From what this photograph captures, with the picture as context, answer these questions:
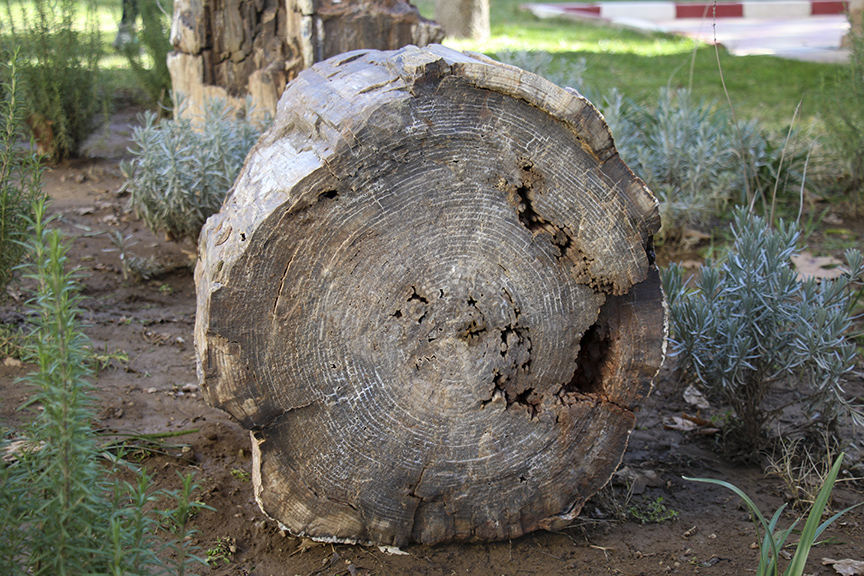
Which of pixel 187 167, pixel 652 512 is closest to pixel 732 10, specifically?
pixel 187 167

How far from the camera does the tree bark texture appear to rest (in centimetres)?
418

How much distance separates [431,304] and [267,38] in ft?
9.49

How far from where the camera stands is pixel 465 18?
10422 mm

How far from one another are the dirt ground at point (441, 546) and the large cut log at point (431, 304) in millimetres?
95

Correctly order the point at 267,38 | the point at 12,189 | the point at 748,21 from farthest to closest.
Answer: the point at 748,21 → the point at 267,38 → the point at 12,189

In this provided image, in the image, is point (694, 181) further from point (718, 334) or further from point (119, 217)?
point (119, 217)

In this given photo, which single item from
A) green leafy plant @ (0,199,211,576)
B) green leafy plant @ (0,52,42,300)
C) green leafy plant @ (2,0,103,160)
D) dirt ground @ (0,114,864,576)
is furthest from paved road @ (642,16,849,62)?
green leafy plant @ (0,199,211,576)

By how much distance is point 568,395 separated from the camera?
2.37m

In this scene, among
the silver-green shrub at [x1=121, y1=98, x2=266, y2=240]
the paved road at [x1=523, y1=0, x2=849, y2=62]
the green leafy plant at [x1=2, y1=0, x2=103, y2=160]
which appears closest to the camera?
the silver-green shrub at [x1=121, y1=98, x2=266, y2=240]

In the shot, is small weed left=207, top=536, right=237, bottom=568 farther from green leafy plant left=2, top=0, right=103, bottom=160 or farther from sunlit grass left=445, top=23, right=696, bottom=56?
sunlit grass left=445, top=23, right=696, bottom=56

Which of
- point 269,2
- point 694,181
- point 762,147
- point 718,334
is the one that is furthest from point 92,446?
point 762,147

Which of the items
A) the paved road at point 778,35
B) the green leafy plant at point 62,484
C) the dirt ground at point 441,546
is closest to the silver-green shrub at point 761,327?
the dirt ground at point 441,546

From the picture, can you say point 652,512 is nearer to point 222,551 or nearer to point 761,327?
point 761,327

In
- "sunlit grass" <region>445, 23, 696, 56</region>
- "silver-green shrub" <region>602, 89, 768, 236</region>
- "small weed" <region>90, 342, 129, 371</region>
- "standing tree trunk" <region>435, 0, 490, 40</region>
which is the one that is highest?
"standing tree trunk" <region>435, 0, 490, 40</region>
